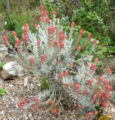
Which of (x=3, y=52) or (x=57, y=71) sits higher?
(x=57, y=71)

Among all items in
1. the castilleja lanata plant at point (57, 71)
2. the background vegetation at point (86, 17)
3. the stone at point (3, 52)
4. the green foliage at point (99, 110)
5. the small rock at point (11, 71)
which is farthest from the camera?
the background vegetation at point (86, 17)

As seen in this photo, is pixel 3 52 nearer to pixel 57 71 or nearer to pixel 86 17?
pixel 57 71

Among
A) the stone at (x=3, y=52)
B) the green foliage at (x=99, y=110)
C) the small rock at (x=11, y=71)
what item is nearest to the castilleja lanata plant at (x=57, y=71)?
the green foliage at (x=99, y=110)

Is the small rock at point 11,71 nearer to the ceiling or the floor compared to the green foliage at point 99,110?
nearer to the ceiling

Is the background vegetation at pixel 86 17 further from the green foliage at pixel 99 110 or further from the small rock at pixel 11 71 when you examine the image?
the green foliage at pixel 99 110

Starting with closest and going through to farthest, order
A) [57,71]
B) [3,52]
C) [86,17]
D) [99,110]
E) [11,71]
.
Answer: [99,110]
[57,71]
[11,71]
[3,52]
[86,17]

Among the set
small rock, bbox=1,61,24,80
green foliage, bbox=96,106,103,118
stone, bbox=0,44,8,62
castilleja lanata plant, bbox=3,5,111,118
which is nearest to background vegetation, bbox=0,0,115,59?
stone, bbox=0,44,8,62

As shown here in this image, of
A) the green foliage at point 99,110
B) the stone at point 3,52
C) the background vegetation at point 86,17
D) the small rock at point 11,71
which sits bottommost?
the green foliage at point 99,110

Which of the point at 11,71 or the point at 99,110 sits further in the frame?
the point at 11,71

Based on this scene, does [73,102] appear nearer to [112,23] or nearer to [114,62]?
[114,62]

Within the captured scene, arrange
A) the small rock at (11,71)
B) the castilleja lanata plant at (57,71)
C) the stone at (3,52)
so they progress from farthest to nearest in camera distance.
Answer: the stone at (3,52) → the small rock at (11,71) → the castilleja lanata plant at (57,71)

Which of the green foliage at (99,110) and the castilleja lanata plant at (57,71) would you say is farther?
the green foliage at (99,110)

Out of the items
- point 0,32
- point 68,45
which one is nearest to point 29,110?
point 68,45

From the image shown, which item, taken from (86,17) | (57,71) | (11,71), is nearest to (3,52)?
(11,71)
